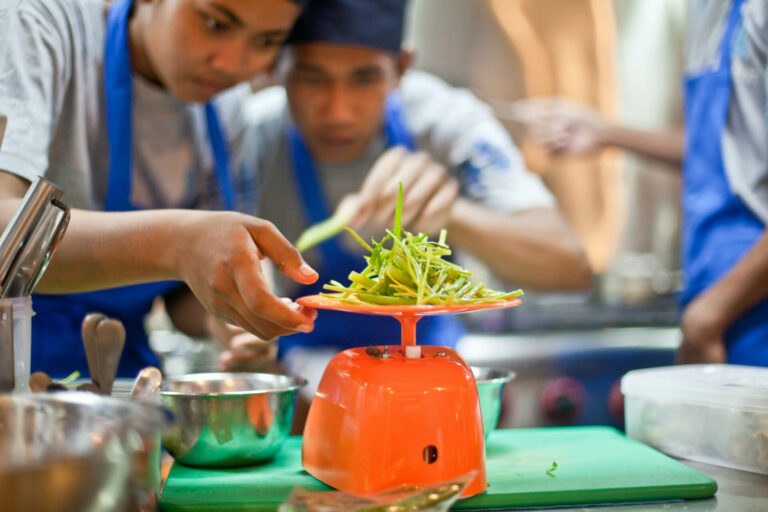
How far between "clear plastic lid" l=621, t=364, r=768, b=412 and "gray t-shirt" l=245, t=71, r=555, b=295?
0.83 meters

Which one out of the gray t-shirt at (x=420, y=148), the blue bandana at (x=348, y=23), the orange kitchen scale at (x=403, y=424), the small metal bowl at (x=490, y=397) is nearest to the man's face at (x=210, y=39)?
the blue bandana at (x=348, y=23)

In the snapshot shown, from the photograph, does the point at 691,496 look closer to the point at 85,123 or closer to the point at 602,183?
the point at 85,123

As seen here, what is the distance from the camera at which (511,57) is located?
2396mm

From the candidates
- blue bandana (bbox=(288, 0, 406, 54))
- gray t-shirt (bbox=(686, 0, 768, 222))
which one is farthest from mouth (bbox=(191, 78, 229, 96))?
gray t-shirt (bbox=(686, 0, 768, 222))

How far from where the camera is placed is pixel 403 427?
757 mm

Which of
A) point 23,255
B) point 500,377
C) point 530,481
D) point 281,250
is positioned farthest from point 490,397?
point 23,255

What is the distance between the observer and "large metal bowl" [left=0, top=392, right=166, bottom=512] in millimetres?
466

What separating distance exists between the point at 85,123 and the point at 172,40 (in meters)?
0.22

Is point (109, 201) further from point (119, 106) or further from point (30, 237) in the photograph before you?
point (30, 237)

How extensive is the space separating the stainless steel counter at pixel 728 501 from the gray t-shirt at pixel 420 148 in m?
1.03

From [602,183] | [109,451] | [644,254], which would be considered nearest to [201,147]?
[109,451]

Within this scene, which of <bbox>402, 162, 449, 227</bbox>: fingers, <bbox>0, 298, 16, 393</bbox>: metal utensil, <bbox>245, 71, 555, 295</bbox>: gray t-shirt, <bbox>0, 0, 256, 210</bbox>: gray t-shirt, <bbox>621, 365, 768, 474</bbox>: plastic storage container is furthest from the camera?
<bbox>245, 71, 555, 295</bbox>: gray t-shirt

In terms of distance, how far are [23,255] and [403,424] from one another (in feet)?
1.48

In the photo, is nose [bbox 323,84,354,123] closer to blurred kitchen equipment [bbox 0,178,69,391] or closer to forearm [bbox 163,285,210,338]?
forearm [bbox 163,285,210,338]
